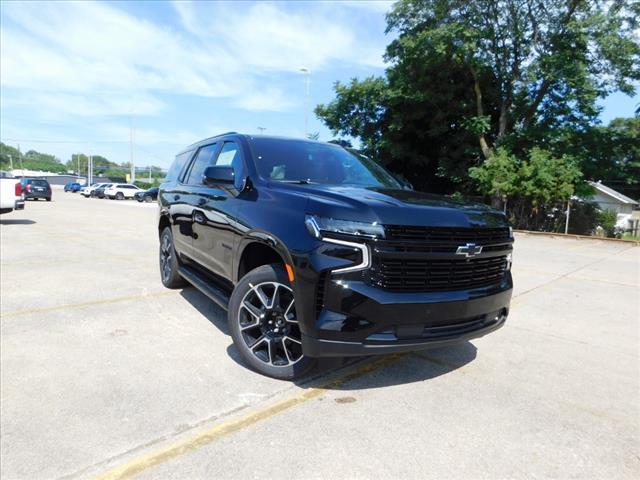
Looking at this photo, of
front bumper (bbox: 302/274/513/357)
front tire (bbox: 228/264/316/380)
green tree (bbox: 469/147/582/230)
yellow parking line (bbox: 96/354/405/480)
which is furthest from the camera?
green tree (bbox: 469/147/582/230)

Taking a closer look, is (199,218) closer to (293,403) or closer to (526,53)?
(293,403)

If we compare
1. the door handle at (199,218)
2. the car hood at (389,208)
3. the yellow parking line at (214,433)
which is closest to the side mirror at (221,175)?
the car hood at (389,208)

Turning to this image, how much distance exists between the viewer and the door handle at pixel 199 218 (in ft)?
14.5

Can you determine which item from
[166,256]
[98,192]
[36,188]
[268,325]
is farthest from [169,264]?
[98,192]

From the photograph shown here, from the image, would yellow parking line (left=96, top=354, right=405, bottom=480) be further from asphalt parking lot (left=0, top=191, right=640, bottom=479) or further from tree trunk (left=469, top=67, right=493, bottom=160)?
tree trunk (left=469, top=67, right=493, bottom=160)

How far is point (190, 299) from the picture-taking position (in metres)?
5.37

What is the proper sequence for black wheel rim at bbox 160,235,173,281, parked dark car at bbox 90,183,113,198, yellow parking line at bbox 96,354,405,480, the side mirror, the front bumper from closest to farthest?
yellow parking line at bbox 96,354,405,480, the front bumper, the side mirror, black wheel rim at bbox 160,235,173,281, parked dark car at bbox 90,183,113,198

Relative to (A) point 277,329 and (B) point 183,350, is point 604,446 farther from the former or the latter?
(B) point 183,350

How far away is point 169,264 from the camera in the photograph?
580cm

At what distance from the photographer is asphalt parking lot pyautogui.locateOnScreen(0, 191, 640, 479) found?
232 centimetres

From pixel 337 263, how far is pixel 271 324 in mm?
806

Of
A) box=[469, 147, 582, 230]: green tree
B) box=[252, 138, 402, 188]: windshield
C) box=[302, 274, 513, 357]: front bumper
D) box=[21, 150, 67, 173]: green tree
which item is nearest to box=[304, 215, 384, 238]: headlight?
box=[302, 274, 513, 357]: front bumper

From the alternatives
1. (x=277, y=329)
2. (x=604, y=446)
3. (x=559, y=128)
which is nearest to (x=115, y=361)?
(x=277, y=329)

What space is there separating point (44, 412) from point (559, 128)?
67.8 ft
